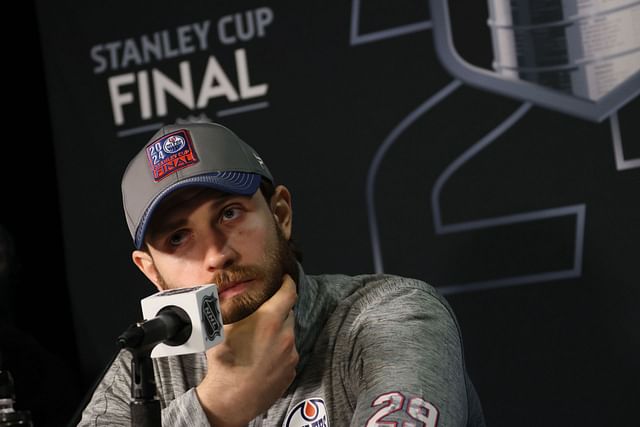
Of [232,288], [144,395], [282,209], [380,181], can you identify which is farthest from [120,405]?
[380,181]

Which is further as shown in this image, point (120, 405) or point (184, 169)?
point (120, 405)

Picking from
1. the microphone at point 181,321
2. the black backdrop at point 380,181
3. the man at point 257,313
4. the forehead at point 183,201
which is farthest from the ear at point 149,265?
the black backdrop at point 380,181

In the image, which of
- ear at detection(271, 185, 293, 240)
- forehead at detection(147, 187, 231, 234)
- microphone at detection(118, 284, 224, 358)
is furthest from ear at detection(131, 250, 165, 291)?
microphone at detection(118, 284, 224, 358)

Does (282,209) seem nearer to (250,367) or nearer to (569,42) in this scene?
(250,367)

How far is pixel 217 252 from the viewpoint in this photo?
1.52 meters

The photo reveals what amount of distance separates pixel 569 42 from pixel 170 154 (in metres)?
1.06

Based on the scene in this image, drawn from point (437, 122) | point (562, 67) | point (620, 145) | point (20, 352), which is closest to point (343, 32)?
point (437, 122)

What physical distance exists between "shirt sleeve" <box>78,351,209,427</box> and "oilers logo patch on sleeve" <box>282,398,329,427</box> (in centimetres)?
19

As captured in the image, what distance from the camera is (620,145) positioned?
6.79 feet

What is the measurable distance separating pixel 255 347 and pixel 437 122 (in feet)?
3.28

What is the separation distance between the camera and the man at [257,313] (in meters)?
1.43

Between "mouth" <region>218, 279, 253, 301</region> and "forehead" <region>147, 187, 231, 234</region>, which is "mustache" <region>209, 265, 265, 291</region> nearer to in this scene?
"mouth" <region>218, 279, 253, 301</region>

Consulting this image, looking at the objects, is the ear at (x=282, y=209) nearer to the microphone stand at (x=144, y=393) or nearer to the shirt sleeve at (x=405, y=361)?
the shirt sleeve at (x=405, y=361)

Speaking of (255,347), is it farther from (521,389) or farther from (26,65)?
(26,65)
